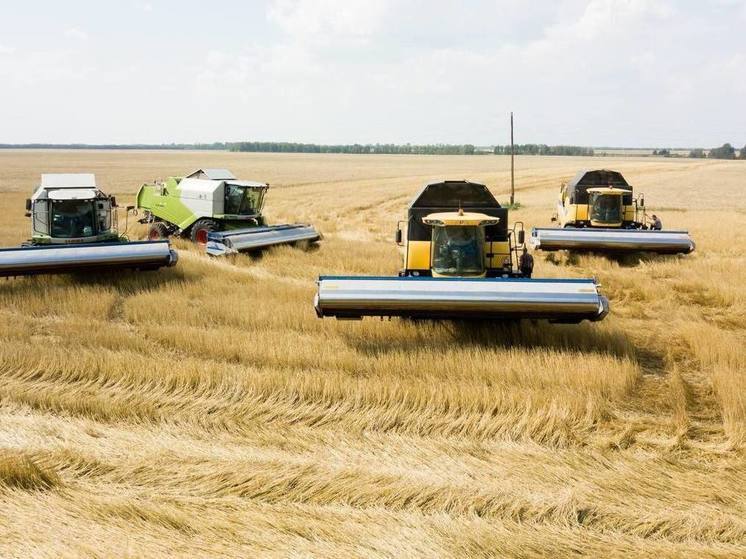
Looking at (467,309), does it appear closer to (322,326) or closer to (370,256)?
(322,326)

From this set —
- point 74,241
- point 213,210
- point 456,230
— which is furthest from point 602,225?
point 74,241

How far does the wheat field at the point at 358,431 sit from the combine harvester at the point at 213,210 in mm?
5920

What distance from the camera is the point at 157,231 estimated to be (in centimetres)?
1842

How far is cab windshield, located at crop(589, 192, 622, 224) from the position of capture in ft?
54.6

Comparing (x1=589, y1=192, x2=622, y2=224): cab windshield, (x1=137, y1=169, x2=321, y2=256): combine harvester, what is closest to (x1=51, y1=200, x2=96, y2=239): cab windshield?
(x1=137, y1=169, x2=321, y2=256): combine harvester

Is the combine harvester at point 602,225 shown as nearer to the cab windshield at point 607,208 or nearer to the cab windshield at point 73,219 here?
the cab windshield at point 607,208

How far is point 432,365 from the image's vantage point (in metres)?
7.16

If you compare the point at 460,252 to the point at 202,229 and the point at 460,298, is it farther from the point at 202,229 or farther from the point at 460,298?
the point at 202,229

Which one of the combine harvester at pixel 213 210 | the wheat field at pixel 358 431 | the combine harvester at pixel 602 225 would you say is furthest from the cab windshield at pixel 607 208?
the combine harvester at pixel 213 210

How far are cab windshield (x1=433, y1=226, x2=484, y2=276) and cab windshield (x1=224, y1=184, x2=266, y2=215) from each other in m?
9.58

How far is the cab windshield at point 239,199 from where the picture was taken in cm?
1734

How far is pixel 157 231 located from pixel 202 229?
1.94 metres

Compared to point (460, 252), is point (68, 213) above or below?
above

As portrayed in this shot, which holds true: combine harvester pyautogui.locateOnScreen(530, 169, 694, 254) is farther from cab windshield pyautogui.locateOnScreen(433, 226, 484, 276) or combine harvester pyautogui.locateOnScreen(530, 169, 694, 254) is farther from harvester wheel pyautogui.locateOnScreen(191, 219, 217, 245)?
harvester wheel pyautogui.locateOnScreen(191, 219, 217, 245)
